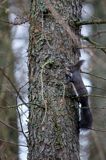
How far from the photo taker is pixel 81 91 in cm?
346

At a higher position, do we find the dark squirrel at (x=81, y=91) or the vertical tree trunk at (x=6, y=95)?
the vertical tree trunk at (x=6, y=95)

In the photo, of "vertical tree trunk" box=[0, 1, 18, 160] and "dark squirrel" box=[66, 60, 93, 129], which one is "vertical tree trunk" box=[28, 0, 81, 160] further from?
"vertical tree trunk" box=[0, 1, 18, 160]

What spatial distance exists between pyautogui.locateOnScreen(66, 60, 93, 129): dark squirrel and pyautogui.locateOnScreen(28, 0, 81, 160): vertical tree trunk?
1.8 inches

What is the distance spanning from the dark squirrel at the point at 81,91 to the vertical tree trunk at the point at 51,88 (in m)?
0.04

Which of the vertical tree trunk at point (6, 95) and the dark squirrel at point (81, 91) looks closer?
the dark squirrel at point (81, 91)

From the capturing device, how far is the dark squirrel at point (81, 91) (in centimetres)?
346

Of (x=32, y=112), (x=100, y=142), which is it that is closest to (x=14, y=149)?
(x=100, y=142)

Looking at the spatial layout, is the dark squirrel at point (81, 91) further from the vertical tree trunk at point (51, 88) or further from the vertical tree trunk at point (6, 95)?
the vertical tree trunk at point (6, 95)

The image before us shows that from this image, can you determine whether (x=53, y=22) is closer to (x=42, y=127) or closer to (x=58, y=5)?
(x=58, y=5)

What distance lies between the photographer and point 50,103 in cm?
351

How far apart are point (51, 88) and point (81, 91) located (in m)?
0.19

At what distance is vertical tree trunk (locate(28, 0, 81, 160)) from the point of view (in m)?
3.48

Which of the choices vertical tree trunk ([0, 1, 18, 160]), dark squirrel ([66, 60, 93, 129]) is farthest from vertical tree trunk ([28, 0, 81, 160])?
vertical tree trunk ([0, 1, 18, 160])

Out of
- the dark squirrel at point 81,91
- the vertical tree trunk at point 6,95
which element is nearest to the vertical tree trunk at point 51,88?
the dark squirrel at point 81,91
